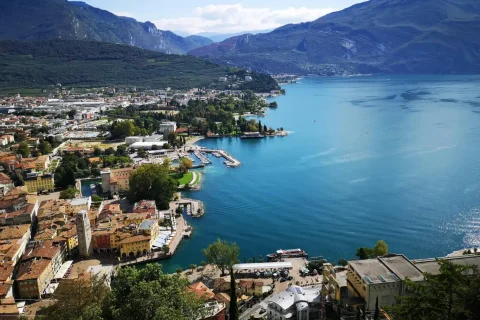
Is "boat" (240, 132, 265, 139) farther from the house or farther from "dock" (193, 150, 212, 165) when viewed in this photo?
the house

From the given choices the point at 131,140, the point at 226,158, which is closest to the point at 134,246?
the point at 226,158

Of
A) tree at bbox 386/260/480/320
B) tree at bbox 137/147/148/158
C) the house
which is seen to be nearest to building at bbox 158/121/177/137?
tree at bbox 137/147/148/158

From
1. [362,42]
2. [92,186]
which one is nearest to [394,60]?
[362,42]

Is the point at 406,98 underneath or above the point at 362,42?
underneath

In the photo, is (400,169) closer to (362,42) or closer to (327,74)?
(327,74)

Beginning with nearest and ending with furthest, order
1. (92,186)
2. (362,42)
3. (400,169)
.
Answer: (92,186), (400,169), (362,42)

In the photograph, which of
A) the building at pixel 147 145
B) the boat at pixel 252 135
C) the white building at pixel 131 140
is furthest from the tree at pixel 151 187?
the boat at pixel 252 135
